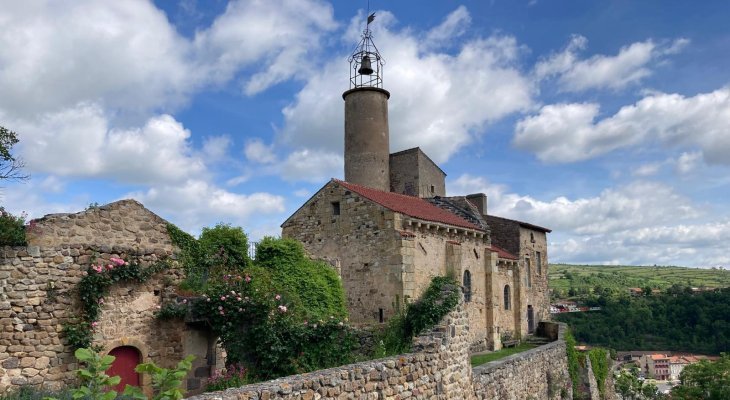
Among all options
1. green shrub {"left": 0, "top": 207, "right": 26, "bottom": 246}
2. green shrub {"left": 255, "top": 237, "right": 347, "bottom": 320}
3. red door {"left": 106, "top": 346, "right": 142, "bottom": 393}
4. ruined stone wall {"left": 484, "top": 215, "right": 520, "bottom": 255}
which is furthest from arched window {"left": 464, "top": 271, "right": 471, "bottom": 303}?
green shrub {"left": 0, "top": 207, "right": 26, "bottom": 246}

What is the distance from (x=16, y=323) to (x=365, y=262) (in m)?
12.0

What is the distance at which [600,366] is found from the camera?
88.0ft

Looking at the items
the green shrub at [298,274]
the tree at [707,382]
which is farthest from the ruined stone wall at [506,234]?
the tree at [707,382]

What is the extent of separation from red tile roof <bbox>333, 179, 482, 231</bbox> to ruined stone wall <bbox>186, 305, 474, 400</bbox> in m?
8.68

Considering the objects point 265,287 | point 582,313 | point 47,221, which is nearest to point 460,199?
point 265,287

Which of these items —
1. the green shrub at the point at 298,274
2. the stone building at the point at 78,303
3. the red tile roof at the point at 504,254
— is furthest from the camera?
the red tile roof at the point at 504,254

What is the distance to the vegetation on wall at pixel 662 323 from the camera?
58.9 meters

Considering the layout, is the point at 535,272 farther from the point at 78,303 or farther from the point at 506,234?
the point at 78,303

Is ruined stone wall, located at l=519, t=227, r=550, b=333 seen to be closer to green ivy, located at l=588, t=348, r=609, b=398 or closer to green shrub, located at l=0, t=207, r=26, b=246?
green ivy, located at l=588, t=348, r=609, b=398

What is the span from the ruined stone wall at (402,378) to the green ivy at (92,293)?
236 inches

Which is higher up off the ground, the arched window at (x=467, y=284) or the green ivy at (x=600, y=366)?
the arched window at (x=467, y=284)

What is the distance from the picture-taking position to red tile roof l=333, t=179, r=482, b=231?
20.9 metres

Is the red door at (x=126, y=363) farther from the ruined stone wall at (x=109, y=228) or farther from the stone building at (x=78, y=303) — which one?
the ruined stone wall at (x=109, y=228)

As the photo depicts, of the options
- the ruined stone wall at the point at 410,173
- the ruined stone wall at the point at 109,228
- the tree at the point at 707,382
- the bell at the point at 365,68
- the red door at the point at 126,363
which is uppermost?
the bell at the point at 365,68
